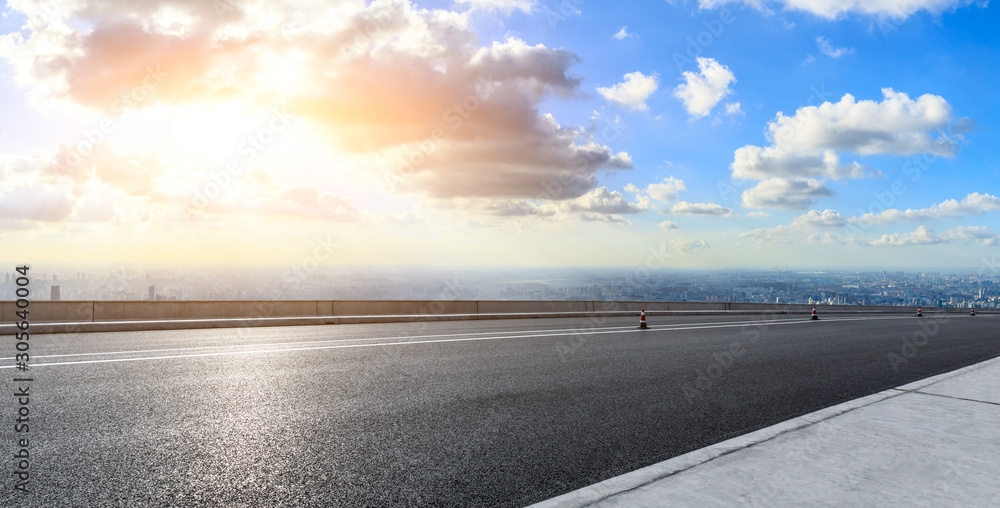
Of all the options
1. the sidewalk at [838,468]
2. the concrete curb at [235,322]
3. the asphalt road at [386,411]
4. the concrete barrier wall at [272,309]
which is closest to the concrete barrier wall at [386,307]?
the concrete barrier wall at [272,309]

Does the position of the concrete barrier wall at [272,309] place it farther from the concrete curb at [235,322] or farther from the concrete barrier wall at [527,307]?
the concrete curb at [235,322]

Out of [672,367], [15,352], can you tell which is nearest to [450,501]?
[672,367]

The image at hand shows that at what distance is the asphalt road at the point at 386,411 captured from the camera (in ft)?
13.1

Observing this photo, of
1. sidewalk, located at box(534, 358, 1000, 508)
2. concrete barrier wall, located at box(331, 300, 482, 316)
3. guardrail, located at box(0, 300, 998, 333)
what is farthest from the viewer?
concrete barrier wall, located at box(331, 300, 482, 316)

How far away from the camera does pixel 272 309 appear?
19000mm

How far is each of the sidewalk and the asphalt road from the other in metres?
0.43

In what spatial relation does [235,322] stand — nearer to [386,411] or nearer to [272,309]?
[272,309]

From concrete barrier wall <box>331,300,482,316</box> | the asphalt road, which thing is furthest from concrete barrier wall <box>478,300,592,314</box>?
the asphalt road

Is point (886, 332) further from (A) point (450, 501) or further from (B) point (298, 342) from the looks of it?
(A) point (450, 501)

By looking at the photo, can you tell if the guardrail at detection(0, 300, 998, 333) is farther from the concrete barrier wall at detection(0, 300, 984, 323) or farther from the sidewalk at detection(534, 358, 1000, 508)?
the sidewalk at detection(534, 358, 1000, 508)

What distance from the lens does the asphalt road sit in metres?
4.00

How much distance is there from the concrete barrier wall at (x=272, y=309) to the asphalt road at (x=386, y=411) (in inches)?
158

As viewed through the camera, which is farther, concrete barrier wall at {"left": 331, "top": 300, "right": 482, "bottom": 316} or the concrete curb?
concrete barrier wall at {"left": 331, "top": 300, "right": 482, "bottom": 316}

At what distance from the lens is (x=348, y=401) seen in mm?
6613
